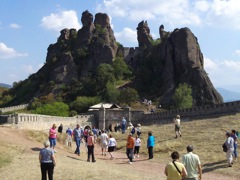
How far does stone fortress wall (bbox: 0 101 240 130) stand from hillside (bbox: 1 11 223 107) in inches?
565

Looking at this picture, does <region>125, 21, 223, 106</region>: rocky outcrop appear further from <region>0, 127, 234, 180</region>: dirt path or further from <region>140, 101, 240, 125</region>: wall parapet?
<region>0, 127, 234, 180</region>: dirt path

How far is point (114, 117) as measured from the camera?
64.1 m

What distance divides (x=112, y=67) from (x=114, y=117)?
96.7ft

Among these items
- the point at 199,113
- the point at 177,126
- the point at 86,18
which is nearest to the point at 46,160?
the point at 177,126

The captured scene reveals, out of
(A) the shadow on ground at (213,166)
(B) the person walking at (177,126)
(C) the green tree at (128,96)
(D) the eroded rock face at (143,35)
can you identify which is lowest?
(A) the shadow on ground at (213,166)

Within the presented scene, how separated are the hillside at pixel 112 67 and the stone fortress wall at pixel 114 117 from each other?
47.1 feet

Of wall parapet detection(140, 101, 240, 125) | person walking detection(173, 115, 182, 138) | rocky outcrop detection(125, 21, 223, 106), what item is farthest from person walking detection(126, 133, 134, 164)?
rocky outcrop detection(125, 21, 223, 106)

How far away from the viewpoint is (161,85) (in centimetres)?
8550

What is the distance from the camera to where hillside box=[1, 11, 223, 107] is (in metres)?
80.6

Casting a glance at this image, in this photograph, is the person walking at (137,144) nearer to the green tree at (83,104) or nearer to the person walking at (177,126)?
the person walking at (177,126)

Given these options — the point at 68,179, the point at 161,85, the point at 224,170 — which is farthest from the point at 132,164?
the point at 161,85

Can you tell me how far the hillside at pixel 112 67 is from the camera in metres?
80.6

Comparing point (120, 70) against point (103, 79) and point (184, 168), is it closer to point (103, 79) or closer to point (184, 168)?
point (103, 79)

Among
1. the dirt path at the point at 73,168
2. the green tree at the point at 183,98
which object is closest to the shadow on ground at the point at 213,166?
the dirt path at the point at 73,168
